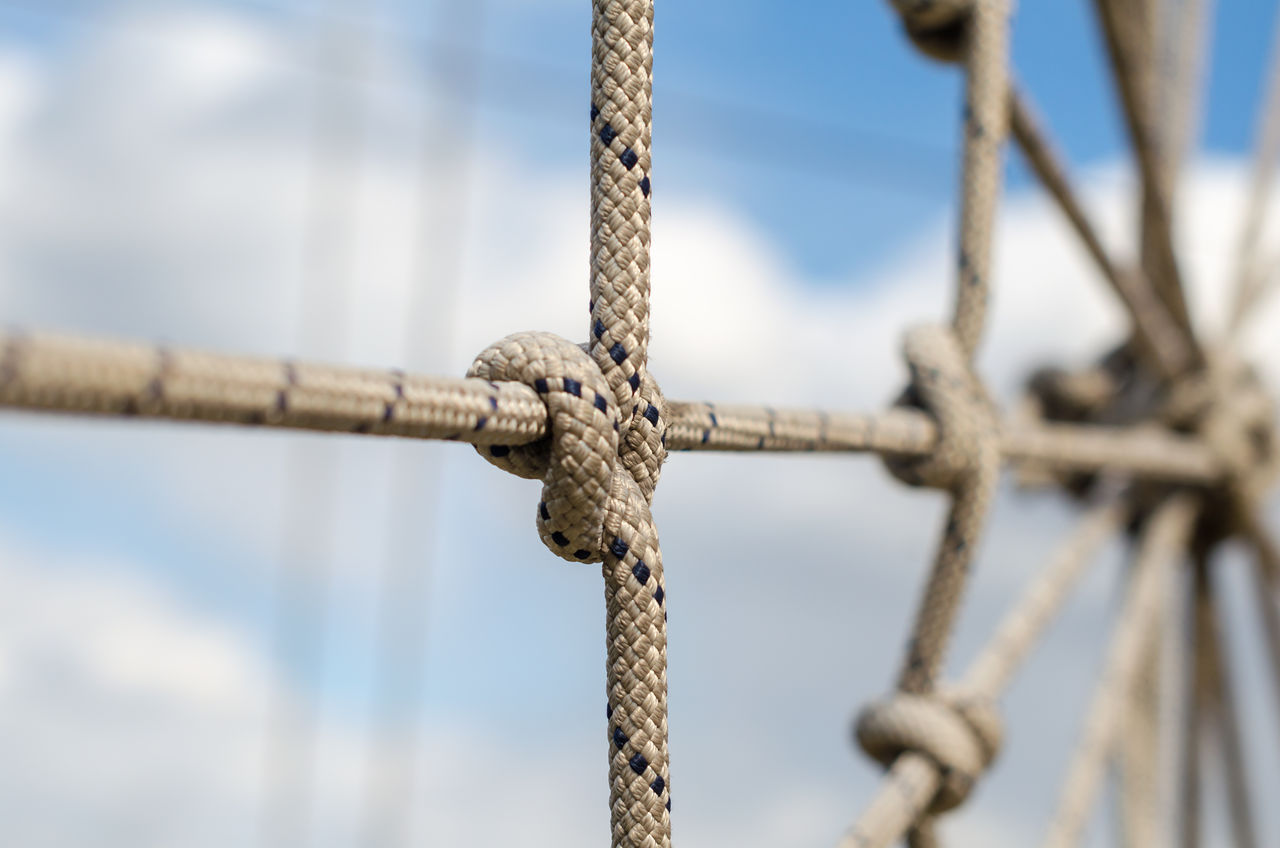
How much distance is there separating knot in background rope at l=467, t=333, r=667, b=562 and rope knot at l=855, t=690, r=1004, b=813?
322 mm

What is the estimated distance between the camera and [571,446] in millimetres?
442

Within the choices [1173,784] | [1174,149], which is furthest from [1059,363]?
[1173,784]

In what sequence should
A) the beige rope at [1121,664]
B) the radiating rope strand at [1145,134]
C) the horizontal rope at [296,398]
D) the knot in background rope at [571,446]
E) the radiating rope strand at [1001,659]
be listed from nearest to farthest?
the horizontal rope at [296,398] → the knot in background rope at [571,446] → the radiating rope strand at [1001,659] → the beige rope at [1121,664] → the radiating rope strand at [1145,134]

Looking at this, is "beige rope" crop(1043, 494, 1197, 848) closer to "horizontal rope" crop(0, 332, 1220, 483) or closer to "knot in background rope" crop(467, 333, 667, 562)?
"horizontal rope" crop(0, 332, 1220, 483)

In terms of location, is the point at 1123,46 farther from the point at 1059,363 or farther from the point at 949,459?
the point at 949,459

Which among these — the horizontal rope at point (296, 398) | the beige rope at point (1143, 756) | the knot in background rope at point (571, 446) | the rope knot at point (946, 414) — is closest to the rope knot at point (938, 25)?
the rope knot at point (946, 414)

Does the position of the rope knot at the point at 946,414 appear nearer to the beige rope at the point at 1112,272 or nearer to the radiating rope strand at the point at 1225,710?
the beige rope at the point at 1112,272

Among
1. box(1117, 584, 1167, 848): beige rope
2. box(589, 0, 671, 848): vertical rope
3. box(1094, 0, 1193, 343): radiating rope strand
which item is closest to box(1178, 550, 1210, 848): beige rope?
box(1117, 584, 1167, 848): beige rope

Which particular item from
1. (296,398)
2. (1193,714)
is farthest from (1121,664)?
(296,398)

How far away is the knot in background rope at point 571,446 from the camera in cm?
44

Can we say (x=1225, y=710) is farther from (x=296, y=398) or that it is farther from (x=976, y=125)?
(x=296, y=398)

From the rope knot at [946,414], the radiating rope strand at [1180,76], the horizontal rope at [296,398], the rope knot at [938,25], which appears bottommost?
the horizontal rope at [296,398]

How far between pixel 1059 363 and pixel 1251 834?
0.45 metres

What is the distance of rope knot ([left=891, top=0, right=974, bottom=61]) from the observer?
776 mm
